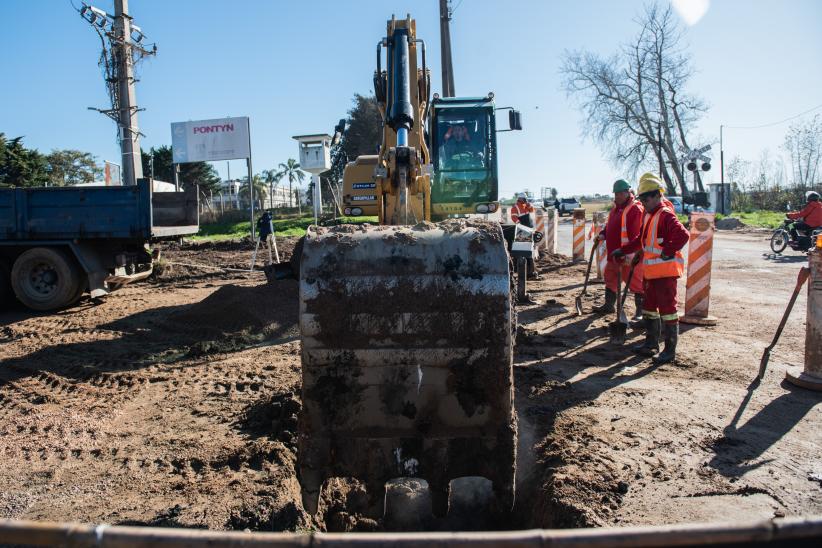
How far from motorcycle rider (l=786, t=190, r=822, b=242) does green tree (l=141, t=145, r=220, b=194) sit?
39.9 metres

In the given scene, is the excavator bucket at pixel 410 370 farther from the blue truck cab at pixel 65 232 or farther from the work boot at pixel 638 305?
the blue truck cab at pixel 65 232

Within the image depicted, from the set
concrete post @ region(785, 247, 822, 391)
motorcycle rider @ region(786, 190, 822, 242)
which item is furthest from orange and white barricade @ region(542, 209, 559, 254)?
concrete post @ region(785, 247, 822, 391)

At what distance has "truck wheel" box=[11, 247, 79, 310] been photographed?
33.4 feet

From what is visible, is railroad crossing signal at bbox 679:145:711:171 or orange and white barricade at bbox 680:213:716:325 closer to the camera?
orange and white barricade at bbox 680:213:716:325

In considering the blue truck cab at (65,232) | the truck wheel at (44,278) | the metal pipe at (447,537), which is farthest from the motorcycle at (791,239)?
the truck wheel at (44,278)

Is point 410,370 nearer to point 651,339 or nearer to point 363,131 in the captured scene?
point 651,339

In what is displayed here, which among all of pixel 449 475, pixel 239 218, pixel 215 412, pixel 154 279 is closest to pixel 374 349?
pixel 449 475

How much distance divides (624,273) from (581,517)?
5371 mm

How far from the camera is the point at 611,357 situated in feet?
21.2

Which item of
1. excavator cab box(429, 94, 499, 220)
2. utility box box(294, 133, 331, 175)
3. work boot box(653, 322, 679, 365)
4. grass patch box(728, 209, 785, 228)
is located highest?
utility box box(294, 133, 331, 175)

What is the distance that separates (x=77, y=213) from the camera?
1017 cm

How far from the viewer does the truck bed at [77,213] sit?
10133 millimetres

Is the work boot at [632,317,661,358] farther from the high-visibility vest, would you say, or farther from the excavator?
the excavator

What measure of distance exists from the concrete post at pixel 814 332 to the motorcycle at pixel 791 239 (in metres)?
11.2
